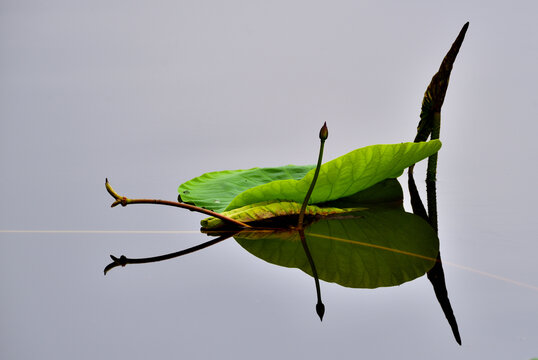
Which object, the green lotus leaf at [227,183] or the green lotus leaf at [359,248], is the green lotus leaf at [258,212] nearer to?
the green lotus leaf at [359,248]

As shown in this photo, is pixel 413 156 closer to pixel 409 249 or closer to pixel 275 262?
pixel 409 249

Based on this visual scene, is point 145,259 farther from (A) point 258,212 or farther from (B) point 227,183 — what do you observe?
(B) point 227,183

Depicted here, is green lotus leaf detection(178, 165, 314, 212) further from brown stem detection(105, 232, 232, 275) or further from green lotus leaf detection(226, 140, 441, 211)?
brown stem detection(105, 232, 232, 275)

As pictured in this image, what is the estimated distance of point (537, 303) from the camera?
0.60 metres

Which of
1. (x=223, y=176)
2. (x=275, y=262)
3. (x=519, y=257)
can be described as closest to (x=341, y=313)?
(x=275, y=262)

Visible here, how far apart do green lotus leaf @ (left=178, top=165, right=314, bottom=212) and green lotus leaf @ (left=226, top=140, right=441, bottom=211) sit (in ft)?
0.42

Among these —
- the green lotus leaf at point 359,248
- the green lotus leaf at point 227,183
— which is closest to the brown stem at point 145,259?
the green lotus leaf at point 359,248

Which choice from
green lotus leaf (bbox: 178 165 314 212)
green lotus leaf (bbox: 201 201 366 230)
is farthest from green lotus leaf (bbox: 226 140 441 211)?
green lotus leaf (bbox: 178 165 314 212)

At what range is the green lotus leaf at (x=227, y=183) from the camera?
1096 millimetres

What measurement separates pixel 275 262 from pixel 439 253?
235mm

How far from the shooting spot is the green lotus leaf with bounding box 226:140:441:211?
2.91 ft

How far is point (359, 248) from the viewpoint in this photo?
800 millimetres

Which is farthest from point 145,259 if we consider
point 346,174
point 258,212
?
point 346,174

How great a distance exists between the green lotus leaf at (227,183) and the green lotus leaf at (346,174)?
128 millimetres
